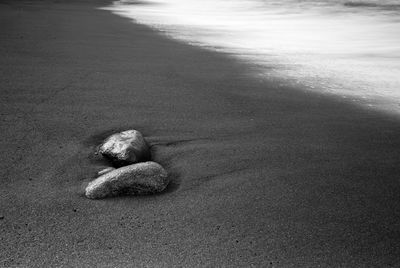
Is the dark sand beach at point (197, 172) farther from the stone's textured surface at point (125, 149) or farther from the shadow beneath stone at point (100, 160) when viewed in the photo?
the stone's textured surface at point (125, 149)

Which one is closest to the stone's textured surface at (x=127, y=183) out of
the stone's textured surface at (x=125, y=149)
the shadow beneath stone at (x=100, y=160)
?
the shadow beneath stone at (x=100, y=160)

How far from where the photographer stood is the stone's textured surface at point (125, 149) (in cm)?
230

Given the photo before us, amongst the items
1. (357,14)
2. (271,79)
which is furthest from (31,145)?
(357,14)

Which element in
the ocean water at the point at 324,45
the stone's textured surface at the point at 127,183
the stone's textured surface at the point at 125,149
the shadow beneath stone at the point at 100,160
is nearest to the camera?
the stone's textured surface at the point at 127,183

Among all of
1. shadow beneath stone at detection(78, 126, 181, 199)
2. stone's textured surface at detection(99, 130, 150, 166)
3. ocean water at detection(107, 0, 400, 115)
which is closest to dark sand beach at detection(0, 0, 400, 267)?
shadow beneath stone at detection(78, 126, 181, 199)

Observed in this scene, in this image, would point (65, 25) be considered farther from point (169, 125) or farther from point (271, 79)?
point (169, 125)

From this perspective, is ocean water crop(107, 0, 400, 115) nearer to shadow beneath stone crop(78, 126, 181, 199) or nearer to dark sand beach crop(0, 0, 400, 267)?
dark sand beach crop(0, 0, 400, 267)

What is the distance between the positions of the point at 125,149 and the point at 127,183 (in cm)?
31

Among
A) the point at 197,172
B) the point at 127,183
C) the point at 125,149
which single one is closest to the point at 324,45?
the point at 197,172

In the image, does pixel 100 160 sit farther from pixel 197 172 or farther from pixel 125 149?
pixel 197 172

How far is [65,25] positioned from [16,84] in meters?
3.68

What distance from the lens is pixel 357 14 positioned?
12.6 meters

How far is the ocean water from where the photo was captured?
4543mm

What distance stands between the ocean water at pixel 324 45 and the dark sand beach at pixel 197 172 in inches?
29.6
